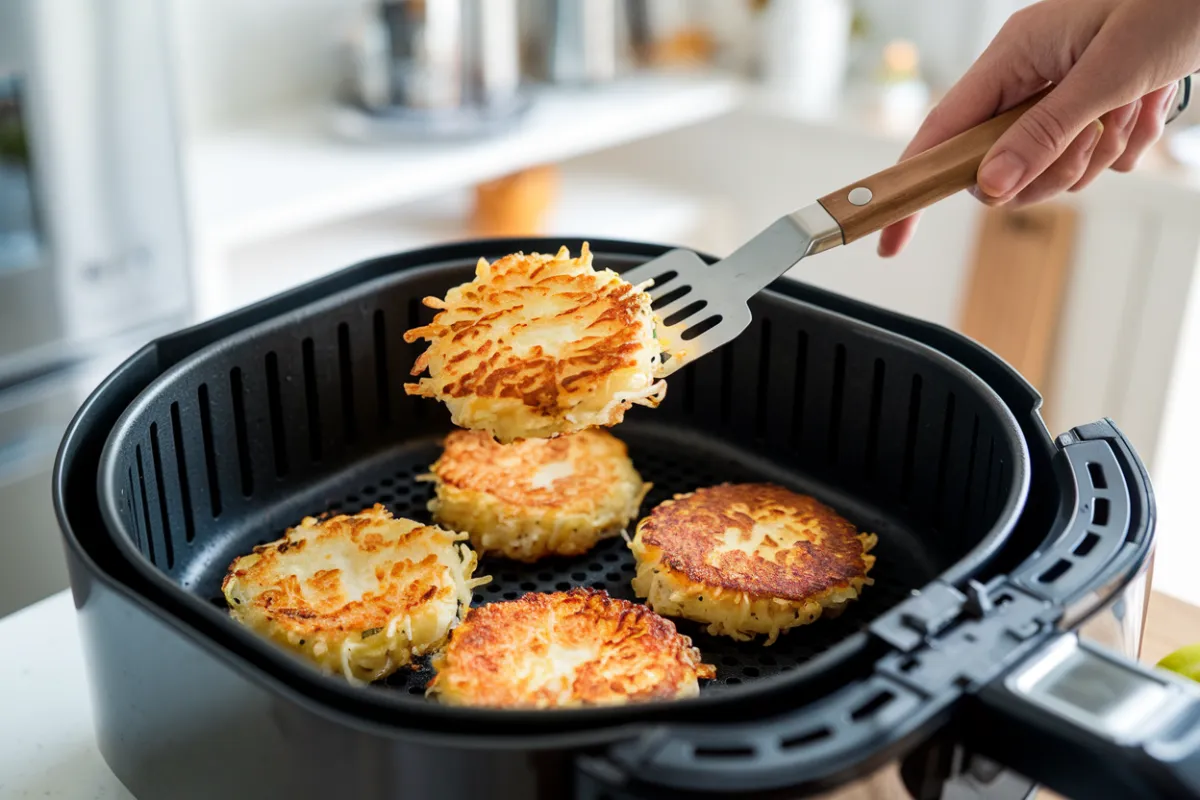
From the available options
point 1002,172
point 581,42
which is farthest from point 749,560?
point 581,42

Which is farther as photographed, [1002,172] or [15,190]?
[15,190]

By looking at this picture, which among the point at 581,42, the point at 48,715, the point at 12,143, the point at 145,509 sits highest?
the point at 581,42

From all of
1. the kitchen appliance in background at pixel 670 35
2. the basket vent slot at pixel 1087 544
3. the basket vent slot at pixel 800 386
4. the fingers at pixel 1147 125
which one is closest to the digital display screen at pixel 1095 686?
the basket vent slot at pixel 1087 544

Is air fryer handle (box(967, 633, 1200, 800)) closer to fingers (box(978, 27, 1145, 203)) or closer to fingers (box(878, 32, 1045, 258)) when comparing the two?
fingers (box(978, 27, 1145, 203))

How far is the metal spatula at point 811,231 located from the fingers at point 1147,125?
0.28 m

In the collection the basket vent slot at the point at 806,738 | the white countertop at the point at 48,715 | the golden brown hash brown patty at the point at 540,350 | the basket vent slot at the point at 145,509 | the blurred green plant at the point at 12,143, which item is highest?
the blurred green plant at the point at 12,143

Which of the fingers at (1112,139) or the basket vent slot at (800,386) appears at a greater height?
the fingers at (1112,139)

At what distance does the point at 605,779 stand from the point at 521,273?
2.17ft

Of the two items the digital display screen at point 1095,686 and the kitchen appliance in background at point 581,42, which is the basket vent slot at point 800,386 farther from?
the kitchen appliance in background at point 581,42

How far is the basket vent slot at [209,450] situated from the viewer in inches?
47.2

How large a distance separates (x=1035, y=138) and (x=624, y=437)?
60 cm

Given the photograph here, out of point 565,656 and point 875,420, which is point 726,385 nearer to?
point 875,420

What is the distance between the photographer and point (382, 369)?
1.40m

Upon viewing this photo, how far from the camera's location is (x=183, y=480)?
1211mm
